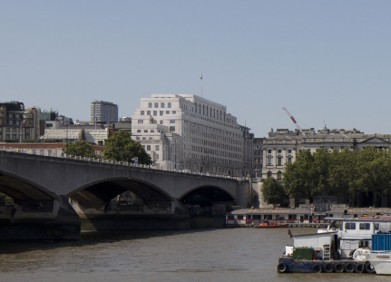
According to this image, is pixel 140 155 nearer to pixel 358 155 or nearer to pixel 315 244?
pixel 358 155

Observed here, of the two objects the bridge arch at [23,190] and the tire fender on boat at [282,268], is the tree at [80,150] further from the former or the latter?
the tire fender on boat at [282,268]

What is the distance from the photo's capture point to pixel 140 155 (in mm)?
158500

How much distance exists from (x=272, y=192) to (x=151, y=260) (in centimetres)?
8653

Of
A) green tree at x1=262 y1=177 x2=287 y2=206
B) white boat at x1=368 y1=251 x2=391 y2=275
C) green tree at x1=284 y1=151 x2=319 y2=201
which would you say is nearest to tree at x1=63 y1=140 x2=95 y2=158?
green tree at x1=262 y1=177 x2=287 y2=206

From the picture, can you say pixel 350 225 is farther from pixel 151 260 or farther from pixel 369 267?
pixel 151 260

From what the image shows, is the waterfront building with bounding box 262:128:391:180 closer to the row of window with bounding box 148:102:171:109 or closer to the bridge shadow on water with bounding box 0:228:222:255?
the row of window with bounding box 148:102:171:109

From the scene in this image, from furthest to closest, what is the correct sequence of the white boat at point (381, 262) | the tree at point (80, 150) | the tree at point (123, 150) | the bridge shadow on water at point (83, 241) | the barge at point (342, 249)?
the tree at point (123, 150) < the tree at point (80, 150) < the bridge shadow on water at point (83, 241) < the barge at point (342, 249) < the white boat at point (381, 262)

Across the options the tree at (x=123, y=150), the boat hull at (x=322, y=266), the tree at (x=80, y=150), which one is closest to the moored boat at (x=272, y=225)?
the tree at (x=123, y=150)

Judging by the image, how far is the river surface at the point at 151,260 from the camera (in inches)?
2427

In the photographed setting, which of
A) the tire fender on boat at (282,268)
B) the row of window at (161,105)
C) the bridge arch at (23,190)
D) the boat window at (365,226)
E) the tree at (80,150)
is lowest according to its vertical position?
the tire fender on boat at (282,268)

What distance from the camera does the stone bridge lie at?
90.9 m

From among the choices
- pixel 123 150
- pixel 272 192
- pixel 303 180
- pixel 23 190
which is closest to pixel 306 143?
pixel 272 192

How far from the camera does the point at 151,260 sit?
7344 cm

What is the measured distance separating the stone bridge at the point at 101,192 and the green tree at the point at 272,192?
2.78 metres
